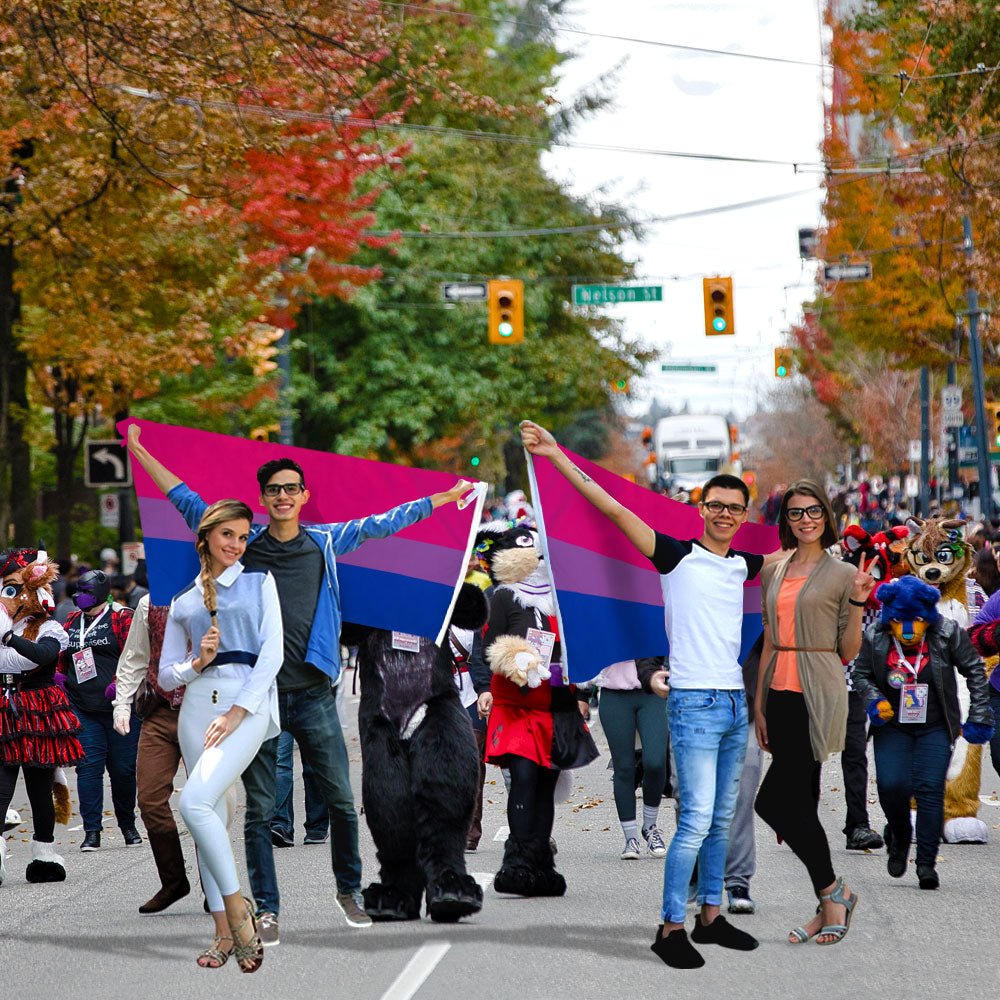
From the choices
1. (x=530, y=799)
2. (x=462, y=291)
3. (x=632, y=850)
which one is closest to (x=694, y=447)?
(x=462, y=291)

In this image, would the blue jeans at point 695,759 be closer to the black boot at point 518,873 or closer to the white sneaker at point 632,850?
the black boot at point 518,873

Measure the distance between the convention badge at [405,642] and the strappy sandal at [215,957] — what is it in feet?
5.66

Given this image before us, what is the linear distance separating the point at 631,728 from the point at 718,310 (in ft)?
Result: 62.7

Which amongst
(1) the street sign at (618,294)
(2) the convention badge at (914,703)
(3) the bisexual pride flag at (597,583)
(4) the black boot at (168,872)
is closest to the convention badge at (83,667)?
(4) the black boot at (168,872)

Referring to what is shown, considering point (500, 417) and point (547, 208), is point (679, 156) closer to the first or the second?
point (500, 417)

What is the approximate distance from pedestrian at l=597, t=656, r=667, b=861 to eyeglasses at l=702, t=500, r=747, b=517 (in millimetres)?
2562

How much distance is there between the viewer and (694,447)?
71.6 metres

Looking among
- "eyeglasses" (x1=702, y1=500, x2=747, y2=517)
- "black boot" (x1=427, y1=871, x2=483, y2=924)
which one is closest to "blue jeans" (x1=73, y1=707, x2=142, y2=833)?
"black boot" (x1=427, y1=871, x2=483, y2=924)

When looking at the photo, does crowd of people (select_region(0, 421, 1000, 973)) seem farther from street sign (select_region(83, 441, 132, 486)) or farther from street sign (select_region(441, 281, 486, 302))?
street sign (select_region(441, 281, 486, 302))

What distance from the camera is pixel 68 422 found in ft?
100

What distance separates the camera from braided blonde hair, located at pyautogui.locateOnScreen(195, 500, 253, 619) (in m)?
7.68

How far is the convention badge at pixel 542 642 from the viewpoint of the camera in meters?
9.73

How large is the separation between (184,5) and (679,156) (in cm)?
1223

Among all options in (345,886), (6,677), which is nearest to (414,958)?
(345,886)
